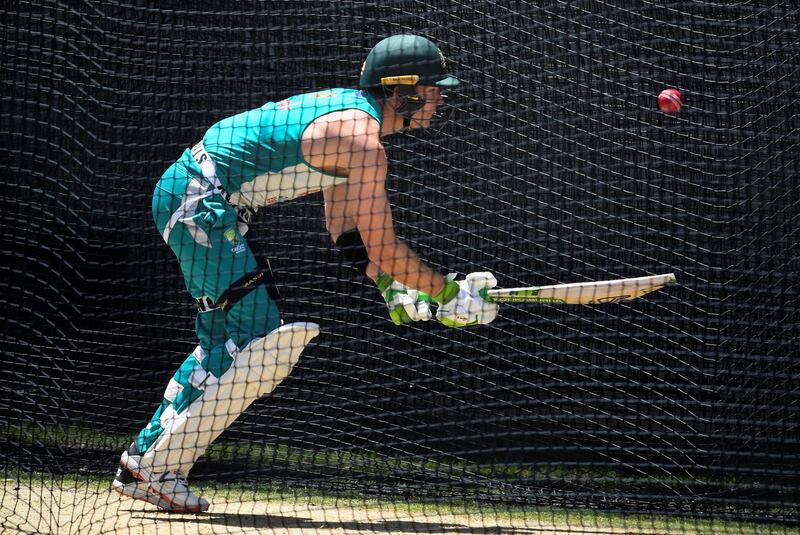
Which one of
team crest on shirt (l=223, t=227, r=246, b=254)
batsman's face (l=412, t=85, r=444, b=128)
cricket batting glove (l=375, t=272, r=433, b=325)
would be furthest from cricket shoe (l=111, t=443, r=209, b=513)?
batsman's face (l=412, t=85, r=444, b=128)

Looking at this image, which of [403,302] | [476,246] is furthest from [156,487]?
[476,246]

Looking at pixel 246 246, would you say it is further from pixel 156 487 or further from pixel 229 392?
pixel 156 487

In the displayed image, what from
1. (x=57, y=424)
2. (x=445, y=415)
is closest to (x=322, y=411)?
(x=445, y=415)

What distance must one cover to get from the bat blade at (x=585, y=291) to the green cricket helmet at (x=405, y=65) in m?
0.79

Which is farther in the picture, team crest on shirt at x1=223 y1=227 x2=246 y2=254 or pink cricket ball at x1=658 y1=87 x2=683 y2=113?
pink cricket ball at x1=658 y1=87 x2=683 y2=113

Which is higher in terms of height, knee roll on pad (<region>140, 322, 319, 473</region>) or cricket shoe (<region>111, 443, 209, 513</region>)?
knee roll on pad (<region>140, 322, 319, 473</region>)

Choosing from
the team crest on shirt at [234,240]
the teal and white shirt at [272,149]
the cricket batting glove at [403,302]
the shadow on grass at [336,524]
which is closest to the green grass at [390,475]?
the shadow on grass at [336,524]

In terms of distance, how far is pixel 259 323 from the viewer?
146 inches

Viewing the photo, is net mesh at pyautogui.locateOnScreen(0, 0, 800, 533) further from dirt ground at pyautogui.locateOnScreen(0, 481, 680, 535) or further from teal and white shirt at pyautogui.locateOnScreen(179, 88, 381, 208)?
teal and white shirt at pyautogui.locateOnScreen(179, 88, 381, 208)

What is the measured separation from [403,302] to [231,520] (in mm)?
1015

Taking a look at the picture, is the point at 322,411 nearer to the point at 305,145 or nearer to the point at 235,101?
the point at 235,101

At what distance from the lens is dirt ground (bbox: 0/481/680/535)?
3.65 metres

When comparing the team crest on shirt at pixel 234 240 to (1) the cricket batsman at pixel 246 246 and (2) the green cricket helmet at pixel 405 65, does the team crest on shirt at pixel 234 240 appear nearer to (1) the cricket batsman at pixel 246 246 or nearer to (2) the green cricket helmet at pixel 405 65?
(1) the cricket batsman at pixel 246 246

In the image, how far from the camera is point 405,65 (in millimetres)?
3730
